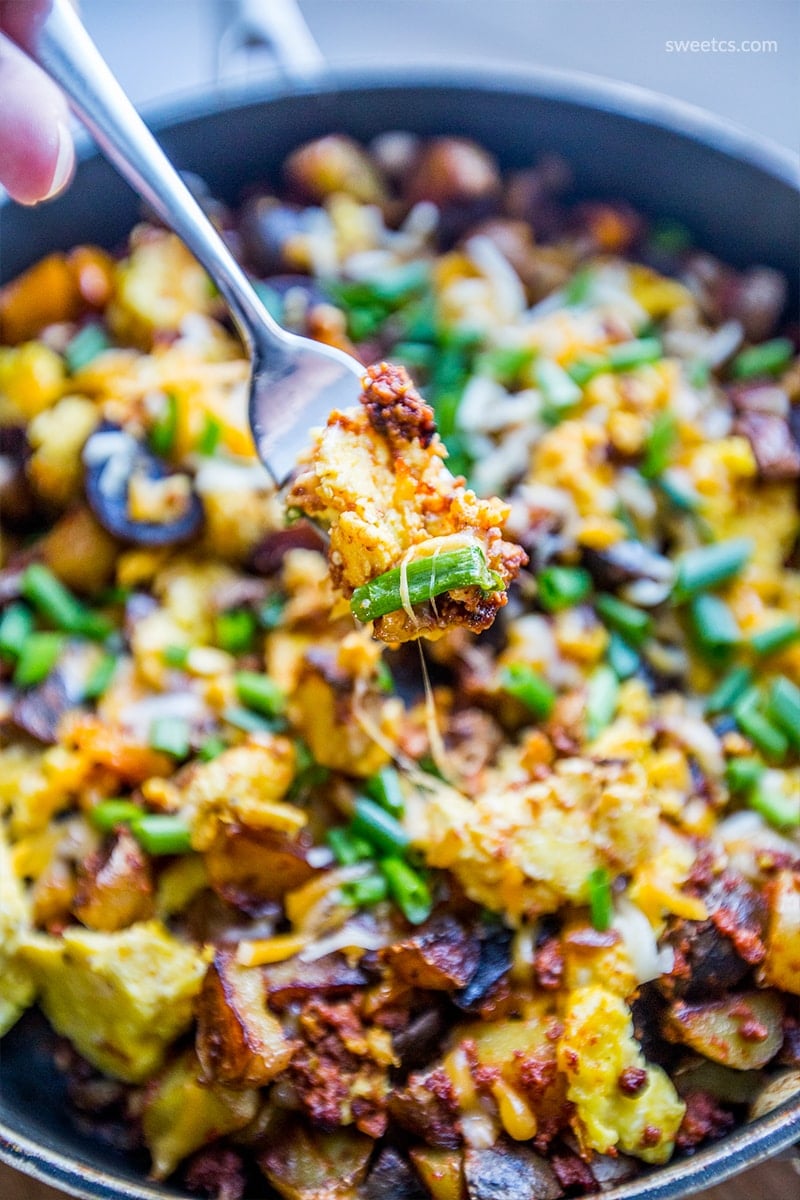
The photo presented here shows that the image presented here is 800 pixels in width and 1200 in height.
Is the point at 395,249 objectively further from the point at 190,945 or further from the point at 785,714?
the point at 190,945

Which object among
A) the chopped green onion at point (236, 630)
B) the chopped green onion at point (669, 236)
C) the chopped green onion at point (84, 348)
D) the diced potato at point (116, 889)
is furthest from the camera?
the chopped green onion at point (669, 236)

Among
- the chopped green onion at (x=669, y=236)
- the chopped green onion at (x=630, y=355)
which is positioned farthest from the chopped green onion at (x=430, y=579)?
the chopped green onion at (x=669, y=236)

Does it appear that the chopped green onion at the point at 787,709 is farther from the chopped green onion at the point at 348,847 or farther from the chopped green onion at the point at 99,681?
the chopped green onion at the point at 99,681

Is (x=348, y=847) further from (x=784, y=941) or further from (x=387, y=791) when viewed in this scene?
(x=784, y=941)

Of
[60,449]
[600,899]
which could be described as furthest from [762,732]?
[60,449]

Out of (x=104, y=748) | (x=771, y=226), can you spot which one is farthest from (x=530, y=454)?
(x=104, y=748)

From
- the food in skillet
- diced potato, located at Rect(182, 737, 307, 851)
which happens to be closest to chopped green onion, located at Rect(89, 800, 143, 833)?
the food in skillet

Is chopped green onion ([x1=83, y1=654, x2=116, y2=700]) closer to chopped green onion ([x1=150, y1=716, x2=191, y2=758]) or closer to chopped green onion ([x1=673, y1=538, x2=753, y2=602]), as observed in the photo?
chopped green onion ([x1=150, y1=716, x2=191, y2=758])
